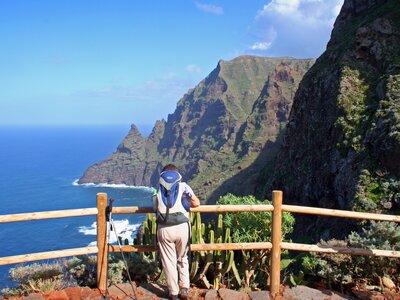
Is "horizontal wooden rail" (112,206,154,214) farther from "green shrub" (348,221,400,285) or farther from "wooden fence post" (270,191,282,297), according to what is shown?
"green shrub" (348,221,400,285)

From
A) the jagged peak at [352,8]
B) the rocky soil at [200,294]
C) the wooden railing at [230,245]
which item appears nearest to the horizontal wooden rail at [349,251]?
the wooden railing at [230,245]

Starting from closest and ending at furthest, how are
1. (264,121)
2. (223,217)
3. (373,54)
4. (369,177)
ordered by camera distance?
(223,217) < (369,177) < (373,54) < (264,121)

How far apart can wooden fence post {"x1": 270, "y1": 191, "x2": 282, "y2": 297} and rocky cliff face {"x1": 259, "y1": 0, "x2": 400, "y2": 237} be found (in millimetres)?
20467

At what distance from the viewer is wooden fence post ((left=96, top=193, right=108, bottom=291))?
24.2 ft

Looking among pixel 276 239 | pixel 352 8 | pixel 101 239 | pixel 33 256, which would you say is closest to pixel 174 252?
pixel 101 239

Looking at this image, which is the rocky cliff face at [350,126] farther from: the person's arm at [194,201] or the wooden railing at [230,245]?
the person's arm at [194,201]

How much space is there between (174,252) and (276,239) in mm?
1908

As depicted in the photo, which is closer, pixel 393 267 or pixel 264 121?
pixel 393 267

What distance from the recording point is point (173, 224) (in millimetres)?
6867

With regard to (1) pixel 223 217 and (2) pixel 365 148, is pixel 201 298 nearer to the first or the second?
(1) pixel 223 217

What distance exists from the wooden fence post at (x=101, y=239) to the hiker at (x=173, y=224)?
3.23ft

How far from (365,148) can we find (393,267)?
25675 mm

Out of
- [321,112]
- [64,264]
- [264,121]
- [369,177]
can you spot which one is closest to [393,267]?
[64,264]

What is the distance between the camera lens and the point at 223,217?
893 centimetres
